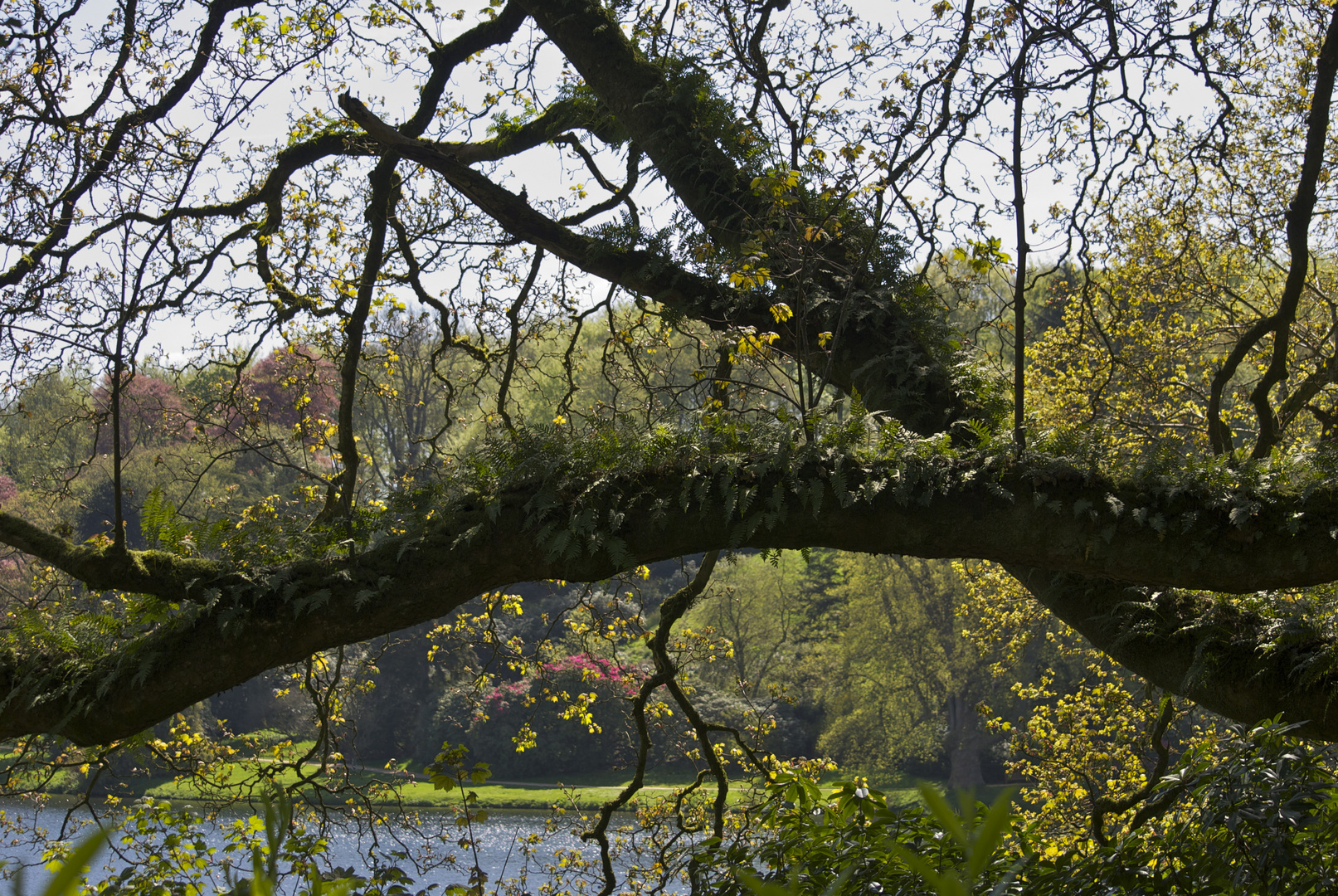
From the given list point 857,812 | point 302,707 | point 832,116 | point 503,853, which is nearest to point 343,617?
point 857,812

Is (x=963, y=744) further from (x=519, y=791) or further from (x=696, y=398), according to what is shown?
(x=696, y=398)

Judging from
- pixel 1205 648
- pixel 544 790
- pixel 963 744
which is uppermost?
pixel 1205 648

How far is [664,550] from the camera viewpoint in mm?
4457

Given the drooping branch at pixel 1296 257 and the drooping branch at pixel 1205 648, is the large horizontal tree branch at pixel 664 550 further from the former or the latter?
the drooping branch at pixel 1296 257

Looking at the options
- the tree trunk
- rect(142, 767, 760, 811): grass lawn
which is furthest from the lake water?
the tree trunk

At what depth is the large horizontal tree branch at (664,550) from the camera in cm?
413

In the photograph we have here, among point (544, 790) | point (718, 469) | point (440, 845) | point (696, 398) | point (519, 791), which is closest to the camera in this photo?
point (718, 469)

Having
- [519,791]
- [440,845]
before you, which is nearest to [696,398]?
[440,845]

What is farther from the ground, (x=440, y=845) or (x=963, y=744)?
(x=963, y=744)

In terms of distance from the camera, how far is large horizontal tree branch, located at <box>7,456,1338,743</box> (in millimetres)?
4133

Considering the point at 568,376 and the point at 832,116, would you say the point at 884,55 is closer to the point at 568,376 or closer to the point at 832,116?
the point at 832,116

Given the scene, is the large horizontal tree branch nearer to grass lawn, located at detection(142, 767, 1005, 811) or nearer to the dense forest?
the dense forest

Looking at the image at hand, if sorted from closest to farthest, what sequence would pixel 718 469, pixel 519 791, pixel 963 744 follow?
pixel 718 469
pixel 519 791
pixel 963 744

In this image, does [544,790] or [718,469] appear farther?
[544,790]
